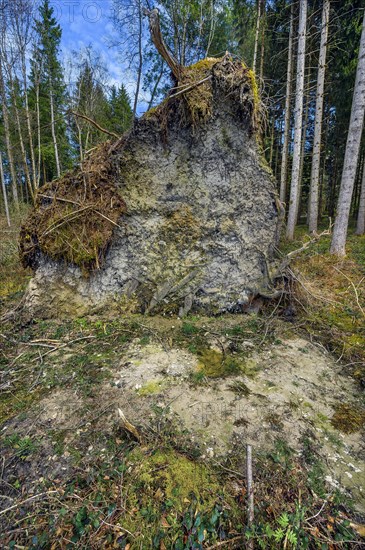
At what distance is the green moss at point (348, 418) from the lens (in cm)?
217

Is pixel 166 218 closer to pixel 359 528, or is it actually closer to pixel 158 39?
pixel 158 39

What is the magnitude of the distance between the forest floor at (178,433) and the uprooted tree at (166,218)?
1.75 feet

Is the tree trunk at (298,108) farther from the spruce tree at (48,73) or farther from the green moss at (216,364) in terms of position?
the spruce tree at (48,73)

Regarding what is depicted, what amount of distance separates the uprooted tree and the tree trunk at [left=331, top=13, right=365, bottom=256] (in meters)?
4.00

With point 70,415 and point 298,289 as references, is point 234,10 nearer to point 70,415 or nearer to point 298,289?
point 298,289

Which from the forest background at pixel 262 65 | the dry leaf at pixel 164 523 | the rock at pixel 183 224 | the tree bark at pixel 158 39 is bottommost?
the dry leaf at pixel 164 523

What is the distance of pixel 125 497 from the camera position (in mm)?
1587

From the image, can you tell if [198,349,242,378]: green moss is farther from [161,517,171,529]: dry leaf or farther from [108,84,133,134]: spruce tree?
[108,84,133,134]: spruce tree

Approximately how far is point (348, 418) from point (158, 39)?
16.2ft

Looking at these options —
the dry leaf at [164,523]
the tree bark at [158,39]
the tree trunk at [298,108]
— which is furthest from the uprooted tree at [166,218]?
the tree trunk at [298,108]

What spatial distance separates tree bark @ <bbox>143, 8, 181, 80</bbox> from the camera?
2997 millimetres

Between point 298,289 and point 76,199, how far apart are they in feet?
13.5

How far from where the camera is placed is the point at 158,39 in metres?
3.13

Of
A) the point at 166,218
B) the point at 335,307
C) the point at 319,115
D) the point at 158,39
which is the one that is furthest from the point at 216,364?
the point at 319,115
